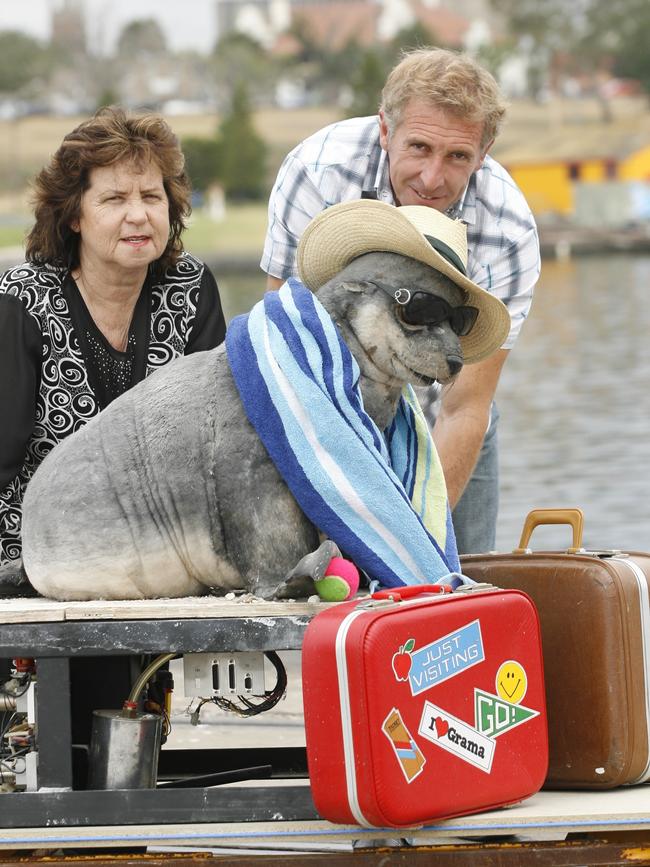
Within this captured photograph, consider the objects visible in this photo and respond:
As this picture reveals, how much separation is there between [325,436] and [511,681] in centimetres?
70

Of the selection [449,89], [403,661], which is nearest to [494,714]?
[403,661]

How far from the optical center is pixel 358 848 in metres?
3.75

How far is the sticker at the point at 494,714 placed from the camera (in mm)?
3682

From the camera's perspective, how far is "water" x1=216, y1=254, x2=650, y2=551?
1296 cm

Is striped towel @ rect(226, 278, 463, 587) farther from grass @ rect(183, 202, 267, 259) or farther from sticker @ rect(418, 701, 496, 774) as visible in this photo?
grass @ rect(183, 202, 267, 259)

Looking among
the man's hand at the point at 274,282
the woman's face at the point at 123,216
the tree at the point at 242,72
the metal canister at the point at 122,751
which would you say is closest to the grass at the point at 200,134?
the tree at the point at 242,72

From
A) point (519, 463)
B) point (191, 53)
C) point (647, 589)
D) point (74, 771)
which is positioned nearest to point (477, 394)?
point (647, 589)

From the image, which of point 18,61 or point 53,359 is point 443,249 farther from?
point 18,61

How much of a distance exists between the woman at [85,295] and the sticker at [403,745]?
55.7 inches

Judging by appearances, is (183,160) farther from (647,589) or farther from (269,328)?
(647,589)

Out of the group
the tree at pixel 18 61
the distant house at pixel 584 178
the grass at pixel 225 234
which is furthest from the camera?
the tree at pixel 18 61

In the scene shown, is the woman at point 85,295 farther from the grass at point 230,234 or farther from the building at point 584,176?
the building at point 584,176

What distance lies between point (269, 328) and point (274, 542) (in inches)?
19.9

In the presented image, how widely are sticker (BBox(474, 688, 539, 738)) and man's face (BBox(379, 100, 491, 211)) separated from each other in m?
1.64
